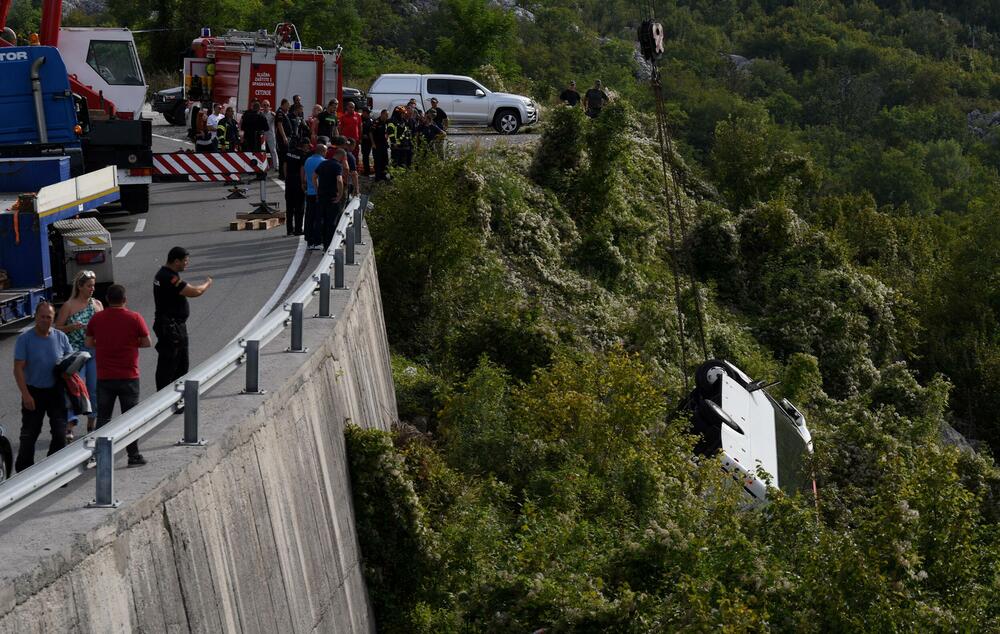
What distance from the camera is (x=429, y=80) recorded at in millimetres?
34594

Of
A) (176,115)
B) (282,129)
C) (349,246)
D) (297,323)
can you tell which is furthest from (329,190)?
(176,115)

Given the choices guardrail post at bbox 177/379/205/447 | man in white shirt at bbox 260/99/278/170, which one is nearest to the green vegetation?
guardrail post at bbox 177/379/205/447

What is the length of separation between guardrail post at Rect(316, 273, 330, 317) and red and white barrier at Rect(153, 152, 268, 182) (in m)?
10.2

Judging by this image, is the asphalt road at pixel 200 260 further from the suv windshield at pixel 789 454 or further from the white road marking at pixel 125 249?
the suv windshield at pixel 789 454

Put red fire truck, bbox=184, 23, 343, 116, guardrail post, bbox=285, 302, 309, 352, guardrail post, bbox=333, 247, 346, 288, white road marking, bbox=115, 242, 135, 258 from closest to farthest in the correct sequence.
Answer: guardrail post, bbox=285, 302, 309, 352 < guardrail post, bbox=333, 247, 346, 288 < white road marking, bbox=115, 242, 135, 258 < red fire truck, bbox=184, 23, 343, 116

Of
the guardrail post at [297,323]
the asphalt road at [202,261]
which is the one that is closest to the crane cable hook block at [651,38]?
the asphalt road at [202,261]

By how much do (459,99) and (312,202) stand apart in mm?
18370

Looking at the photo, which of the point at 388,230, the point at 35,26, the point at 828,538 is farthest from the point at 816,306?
the point at 35,26

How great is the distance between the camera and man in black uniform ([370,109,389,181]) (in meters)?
24.6

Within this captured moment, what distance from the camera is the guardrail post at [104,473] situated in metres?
6.39

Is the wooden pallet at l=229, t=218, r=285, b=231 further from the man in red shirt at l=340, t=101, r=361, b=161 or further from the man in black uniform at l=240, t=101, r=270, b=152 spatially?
the man in red shirt at l=340, t=101, r=361, b=161

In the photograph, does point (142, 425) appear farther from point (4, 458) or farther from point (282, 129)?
point (282, 129)

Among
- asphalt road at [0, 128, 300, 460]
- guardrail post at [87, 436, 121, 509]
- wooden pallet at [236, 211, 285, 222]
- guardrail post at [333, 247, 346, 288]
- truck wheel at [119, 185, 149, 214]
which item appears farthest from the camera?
truck wheel at [119, 185, 149, 214]

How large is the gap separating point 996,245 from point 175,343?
34138 mm
